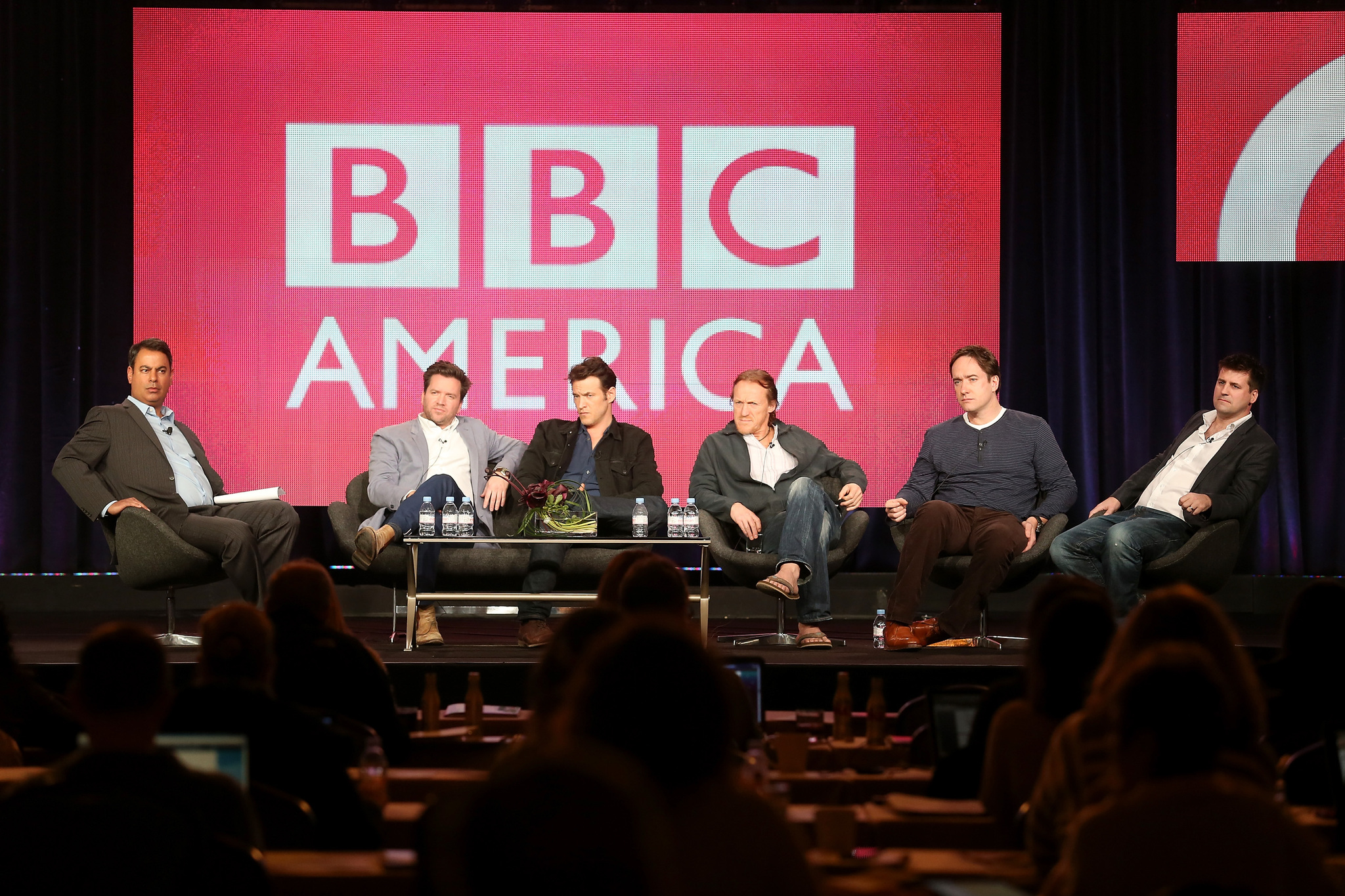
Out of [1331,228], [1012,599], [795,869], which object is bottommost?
[1012,599]

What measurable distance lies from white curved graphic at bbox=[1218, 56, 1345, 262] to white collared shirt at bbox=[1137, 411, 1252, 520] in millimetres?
1282

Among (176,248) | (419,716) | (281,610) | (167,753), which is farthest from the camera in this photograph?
(176,248)

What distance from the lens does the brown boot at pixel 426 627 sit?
200 inches

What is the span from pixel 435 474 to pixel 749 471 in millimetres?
1285

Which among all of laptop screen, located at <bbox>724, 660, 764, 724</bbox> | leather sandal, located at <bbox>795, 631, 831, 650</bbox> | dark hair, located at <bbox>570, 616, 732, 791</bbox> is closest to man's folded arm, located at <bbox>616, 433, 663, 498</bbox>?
leather sandal, located at <bbox>795, 631, 831, 650</bbox>

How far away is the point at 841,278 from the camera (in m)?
6.39

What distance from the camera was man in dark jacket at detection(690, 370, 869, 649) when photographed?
5.03m

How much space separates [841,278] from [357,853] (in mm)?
4931

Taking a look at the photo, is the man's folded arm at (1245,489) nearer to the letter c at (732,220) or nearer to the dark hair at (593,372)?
the letter c at (732,220)

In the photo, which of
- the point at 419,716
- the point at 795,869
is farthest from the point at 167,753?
the point at 419,716

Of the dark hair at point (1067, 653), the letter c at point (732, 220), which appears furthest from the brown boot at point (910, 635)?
the dark hair at point (1067, 653)

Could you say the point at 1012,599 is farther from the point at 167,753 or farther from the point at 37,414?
A: the point at 167,753

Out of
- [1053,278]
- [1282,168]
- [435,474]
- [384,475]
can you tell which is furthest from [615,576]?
[1282,168]

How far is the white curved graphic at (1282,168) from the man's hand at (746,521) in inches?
112
